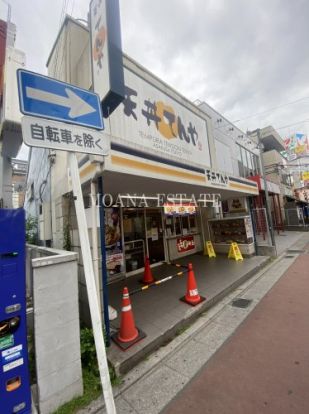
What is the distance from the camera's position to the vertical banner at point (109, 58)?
3154 millimetres

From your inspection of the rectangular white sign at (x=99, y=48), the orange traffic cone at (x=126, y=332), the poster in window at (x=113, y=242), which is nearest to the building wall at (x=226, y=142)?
the poster in window at (x=113, y=242)

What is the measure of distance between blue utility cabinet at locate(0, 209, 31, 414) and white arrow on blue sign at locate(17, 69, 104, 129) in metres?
1.02

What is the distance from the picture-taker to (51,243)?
6.54 metres

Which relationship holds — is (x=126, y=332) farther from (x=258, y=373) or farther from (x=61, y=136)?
(x=61, y=136)

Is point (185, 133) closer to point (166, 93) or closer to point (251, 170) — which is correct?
point (166, 93)

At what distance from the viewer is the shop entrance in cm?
723

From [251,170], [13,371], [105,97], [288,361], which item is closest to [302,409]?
[288,361]

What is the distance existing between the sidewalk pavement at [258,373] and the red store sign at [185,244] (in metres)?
5.14

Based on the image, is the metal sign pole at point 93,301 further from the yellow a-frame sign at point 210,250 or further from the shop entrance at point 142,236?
the yellow a-frame sign at point 210,250

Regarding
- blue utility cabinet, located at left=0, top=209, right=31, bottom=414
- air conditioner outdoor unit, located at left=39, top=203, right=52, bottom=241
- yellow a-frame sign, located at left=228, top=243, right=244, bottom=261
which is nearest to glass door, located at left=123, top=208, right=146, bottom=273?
air conditioner outdoor unit, located at left=39, top=203, right=52, bottom=241

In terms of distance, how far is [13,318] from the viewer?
6.56ft

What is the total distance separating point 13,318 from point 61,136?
181 centimetres

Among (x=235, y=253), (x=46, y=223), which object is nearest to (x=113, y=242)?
(x=46, y=223)

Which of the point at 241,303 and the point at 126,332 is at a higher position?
the point at 126,332
